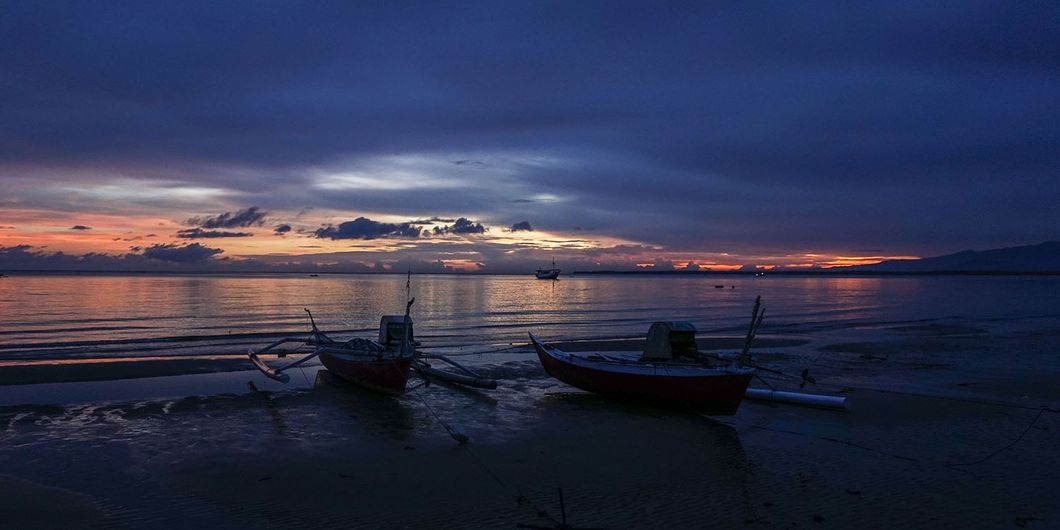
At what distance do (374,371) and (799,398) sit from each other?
11155 millimetres

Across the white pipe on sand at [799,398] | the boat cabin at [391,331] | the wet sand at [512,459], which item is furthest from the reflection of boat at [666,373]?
the boat cabin at [391,331]

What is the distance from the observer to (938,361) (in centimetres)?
2477

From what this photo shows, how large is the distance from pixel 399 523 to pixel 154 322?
121 feet

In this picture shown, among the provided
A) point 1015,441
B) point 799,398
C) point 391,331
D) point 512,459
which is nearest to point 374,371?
point 391,331

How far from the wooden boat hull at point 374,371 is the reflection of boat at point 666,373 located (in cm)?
441

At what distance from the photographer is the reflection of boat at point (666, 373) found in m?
14.7

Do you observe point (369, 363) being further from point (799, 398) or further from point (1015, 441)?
point (1015, 441)

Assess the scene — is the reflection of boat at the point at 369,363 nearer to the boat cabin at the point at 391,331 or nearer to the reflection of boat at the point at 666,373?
the boat cabin at the point at 391,331

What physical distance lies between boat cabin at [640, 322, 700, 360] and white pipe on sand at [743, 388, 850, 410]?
1.79 m

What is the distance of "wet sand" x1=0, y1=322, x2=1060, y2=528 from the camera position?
9211 mm

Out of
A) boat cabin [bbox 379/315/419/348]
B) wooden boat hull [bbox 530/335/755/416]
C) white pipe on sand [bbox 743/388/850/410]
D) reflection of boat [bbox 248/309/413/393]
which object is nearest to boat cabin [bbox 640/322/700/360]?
wooden boat hull [bbox 530/335/755/416]

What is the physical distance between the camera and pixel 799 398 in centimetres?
1631

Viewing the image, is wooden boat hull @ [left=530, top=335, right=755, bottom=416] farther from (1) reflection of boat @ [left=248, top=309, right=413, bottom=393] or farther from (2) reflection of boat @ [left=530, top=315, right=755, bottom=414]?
(1) reflection of boat @ [left=248, top=309, right=413, bottom=393]

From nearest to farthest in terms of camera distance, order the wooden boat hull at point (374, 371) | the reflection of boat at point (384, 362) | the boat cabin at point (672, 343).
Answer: the wooden boat hull at point (374, 371), the reflection of boat at point (384, 362), the boat cabin at point (672, 343)
